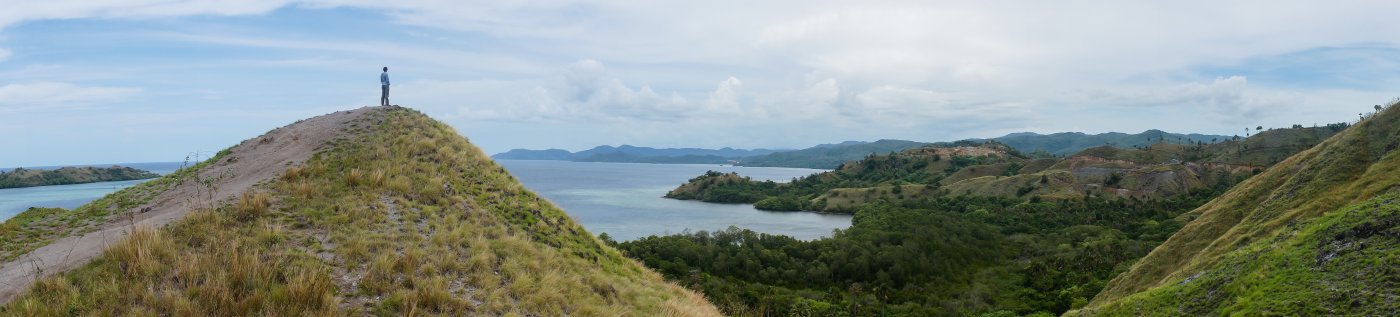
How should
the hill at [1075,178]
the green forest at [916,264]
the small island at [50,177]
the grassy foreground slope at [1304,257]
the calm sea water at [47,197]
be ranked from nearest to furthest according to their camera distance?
the grassy foreground slope at [1304,257], the green forest at [916,264], the calm sea water at [47,197], the hill at [1075,178], the small island at [50,177]

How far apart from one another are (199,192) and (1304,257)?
29988 mm

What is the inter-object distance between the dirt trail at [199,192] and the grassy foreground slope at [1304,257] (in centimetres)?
2493

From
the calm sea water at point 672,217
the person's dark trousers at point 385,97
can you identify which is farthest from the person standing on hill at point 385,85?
the calm sea water at point 672,217

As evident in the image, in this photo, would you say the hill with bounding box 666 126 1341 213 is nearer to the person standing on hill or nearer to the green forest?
the green forest

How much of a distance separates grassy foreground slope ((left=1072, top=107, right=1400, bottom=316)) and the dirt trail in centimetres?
2493

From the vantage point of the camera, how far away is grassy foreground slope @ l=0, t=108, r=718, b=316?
10422 mm

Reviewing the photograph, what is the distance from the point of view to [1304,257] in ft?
58.8

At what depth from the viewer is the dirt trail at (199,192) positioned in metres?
11.7

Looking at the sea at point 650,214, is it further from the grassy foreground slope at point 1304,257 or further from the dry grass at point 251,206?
the dry grass at point 251,206

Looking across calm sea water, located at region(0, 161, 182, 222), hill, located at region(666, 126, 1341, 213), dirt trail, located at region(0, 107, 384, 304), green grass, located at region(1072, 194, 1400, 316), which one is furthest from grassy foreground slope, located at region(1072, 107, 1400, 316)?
hill, located at region(666, 126, 1341, 213)

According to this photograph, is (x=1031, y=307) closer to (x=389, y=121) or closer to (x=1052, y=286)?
(x=1052, y=286)

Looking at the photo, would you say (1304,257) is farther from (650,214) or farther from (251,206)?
(650,214)

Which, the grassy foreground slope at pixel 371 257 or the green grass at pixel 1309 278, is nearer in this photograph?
the grassy foreground slope at pixel 371 257

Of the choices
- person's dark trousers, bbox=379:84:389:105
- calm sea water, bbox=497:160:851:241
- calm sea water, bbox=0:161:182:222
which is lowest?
calm sea water, bbox=497:160:851:241
